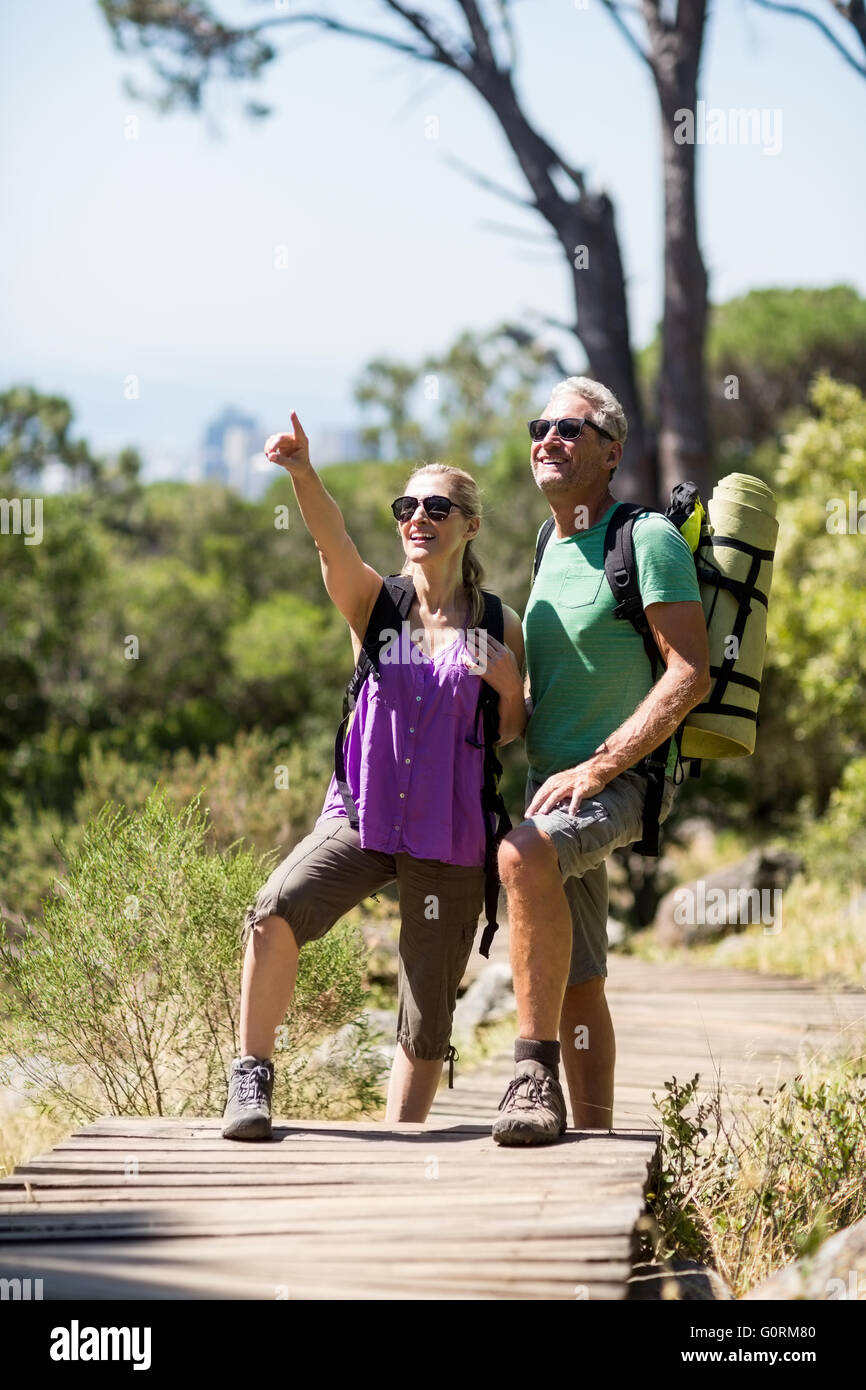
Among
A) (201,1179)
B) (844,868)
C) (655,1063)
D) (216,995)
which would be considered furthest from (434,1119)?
(844,868)

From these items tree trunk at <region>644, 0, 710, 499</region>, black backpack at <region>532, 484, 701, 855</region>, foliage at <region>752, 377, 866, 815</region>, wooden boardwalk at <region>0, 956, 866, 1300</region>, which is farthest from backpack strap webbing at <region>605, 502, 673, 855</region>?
tree trunk at <region>644, 0, 710, 499</region>

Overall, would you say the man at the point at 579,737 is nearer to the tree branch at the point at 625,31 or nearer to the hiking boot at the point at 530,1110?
the hiking boot at the point at 530,1110

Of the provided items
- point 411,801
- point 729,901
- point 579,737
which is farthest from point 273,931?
point 729,901

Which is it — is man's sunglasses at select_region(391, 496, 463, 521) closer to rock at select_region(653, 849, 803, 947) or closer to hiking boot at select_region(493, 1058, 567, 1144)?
hiking boot at select_region(493, 1058, 567, 1144)

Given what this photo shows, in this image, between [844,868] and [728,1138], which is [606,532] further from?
[844,868]

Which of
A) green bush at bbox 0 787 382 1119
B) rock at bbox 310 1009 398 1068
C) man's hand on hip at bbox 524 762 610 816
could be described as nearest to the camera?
man's hand on hip at bbox 524 762 610 816

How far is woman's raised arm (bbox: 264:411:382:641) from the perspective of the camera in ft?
12.1

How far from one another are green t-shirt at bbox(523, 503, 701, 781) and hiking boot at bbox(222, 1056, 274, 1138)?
106 centimetres

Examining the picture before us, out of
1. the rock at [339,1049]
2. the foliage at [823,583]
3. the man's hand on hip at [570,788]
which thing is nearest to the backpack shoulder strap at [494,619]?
the man's hand on hip at [570,788]

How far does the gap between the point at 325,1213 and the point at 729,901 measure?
28.9 feet

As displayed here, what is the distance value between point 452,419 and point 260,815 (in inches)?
1198

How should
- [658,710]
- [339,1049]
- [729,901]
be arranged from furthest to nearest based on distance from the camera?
[729,901]
[339,1049]
[658,710]

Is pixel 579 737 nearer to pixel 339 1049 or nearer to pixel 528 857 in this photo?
pixel 528 857

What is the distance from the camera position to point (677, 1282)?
3416mm
